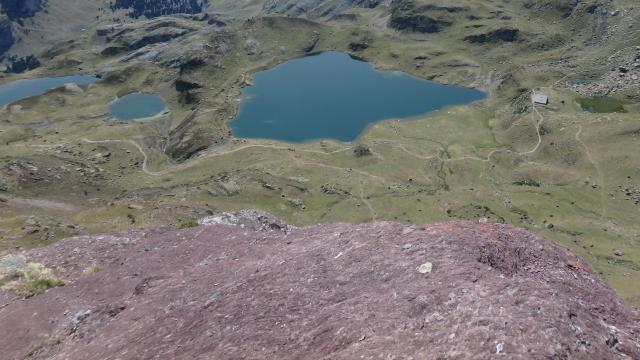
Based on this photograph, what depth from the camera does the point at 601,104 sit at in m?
185

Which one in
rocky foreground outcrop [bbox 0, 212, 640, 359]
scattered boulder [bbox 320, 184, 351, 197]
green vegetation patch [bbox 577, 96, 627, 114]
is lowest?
scattered boulder [bbox 320, 184, 351, 197]

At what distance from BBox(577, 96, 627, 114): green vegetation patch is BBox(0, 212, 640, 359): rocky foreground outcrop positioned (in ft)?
606

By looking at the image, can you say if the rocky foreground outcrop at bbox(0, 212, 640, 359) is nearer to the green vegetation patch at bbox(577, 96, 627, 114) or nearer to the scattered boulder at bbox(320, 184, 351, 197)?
the scattered boulder at bbox(320, 184, 351, 197)

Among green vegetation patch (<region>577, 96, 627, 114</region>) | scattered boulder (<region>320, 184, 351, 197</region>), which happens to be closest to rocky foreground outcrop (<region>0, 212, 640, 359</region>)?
scattered boulder (<region>320, 184, 351, 197</region>)

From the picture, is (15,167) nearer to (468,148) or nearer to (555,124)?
(468,148)

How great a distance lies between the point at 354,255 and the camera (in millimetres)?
25266

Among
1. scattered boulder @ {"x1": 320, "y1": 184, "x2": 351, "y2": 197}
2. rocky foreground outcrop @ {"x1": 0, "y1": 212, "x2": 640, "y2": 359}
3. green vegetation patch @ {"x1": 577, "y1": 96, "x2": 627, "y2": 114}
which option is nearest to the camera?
rocky foreground outcrop @ {"x1": 0, "y1": 212, "x2": 640, "y2": 359}

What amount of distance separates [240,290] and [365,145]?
15366 cm

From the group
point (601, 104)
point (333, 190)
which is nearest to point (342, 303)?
point (333, 190)

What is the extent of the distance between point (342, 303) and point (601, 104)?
199419mm

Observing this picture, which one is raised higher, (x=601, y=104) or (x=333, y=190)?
(x=601, y=104)

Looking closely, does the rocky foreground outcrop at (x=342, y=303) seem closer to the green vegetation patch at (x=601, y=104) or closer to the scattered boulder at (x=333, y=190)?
the scattered boulder at (x=333, y=190)

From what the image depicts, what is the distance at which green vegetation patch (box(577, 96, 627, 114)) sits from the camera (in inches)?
7101

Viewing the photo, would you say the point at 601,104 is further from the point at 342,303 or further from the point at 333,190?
the point at 342,303
